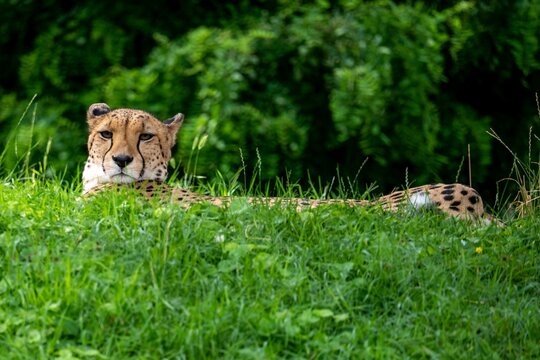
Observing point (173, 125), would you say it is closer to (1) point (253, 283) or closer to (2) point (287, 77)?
(1) point (253, 283)

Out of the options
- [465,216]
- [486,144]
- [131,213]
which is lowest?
[486,144]

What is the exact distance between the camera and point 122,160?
20.5ft

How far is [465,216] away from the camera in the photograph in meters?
6.18

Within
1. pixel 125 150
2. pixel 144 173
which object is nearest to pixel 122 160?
pixel 125 150

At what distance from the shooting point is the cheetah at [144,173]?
6227 mm

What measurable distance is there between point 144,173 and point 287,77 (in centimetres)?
302

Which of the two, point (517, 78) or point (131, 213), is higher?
point (131, 213)

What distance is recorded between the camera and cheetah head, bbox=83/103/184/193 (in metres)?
6.29

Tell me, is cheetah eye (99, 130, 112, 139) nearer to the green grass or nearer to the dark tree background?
the green grass

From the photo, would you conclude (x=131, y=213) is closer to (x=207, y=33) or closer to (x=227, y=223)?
(x=227, y=223)

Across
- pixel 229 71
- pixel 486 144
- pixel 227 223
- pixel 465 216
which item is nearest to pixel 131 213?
pixel 227 223

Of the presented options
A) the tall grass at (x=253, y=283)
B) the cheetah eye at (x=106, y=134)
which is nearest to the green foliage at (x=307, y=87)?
the cheetah eye at (x=106, y=134)

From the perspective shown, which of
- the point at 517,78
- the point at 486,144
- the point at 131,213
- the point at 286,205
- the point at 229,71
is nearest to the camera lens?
the point at 131,213

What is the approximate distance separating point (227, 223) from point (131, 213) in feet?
1.50
